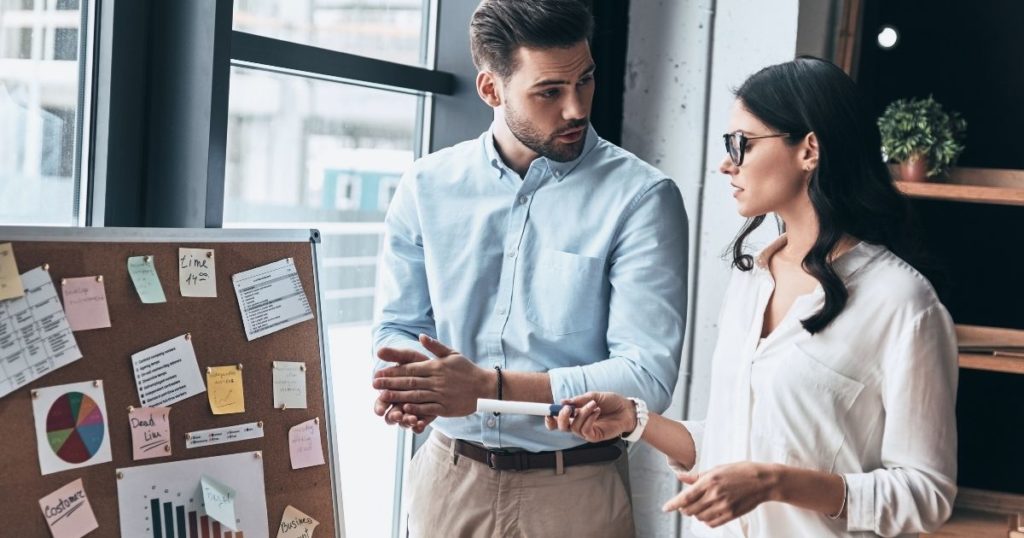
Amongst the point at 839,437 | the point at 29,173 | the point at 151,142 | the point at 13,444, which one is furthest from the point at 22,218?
the point at 839,437

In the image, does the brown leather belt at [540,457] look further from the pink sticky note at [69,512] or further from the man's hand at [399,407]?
the pink sticky note at [69,512]

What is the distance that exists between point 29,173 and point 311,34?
804 mm

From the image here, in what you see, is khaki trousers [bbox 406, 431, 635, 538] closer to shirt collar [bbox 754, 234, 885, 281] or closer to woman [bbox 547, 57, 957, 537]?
woman [bbox 547, 57, 957, 537]

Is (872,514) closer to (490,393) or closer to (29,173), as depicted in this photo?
(490,393)

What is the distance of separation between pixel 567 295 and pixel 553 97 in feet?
1.28

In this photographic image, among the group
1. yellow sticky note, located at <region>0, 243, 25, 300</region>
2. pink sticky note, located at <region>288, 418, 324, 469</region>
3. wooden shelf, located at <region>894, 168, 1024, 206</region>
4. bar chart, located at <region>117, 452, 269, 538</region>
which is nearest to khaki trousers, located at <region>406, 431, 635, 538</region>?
pink sticky note, located at <region>288, 418, 324, 469</region>

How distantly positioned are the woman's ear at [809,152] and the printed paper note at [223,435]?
1.05m

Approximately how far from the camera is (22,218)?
193 centimetres

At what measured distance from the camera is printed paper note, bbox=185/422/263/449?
1782 millimetres

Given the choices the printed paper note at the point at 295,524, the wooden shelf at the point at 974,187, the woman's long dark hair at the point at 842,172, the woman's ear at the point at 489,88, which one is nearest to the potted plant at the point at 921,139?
the wooden shelf at the point at 974,187

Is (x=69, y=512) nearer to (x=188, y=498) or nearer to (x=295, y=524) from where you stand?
(x=188, y=498)

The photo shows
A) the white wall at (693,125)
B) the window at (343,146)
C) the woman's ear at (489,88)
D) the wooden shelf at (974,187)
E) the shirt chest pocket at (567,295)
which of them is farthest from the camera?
the white wall at (693,125)

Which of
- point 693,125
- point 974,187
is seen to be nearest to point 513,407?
point 974,187

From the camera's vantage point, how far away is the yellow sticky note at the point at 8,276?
1.57 meters
